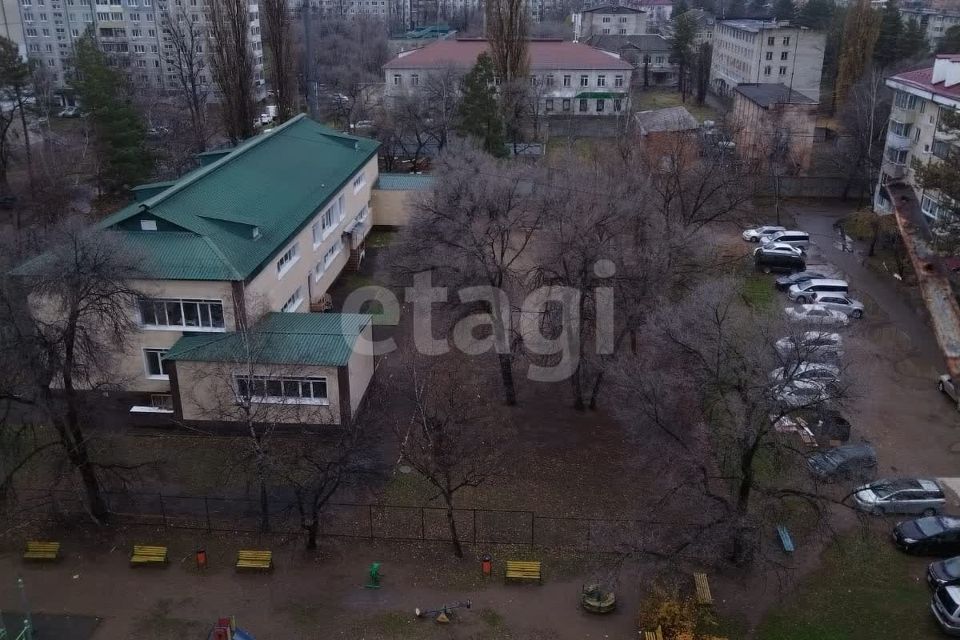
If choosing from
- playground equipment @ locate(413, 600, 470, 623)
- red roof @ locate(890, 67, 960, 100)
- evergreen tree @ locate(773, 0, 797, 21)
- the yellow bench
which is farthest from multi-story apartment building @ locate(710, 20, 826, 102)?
the yellow bench

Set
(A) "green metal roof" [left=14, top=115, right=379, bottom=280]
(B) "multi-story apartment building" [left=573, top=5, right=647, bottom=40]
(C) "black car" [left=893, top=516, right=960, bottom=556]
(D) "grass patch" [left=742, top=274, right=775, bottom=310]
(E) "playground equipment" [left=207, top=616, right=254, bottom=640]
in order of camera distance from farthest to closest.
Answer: (B) "multi-story apartment building" [left=573, top=5, right=647, bottom=40] → (D) "grass patch" [left=742, top=274, right=775, bottom=310] → (A) "green metal roof" [left=14, top=115, right=379, bottom=280] → (C) "black car" [left=893, top=516, right=960, bottom=556] → (E) "playground equipment" [left=207, top=616, right=254, bottom=640]

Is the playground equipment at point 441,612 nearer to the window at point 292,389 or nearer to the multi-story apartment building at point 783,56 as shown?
the window at point 292,389

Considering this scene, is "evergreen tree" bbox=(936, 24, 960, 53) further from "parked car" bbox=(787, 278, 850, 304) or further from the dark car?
"parked car" bbox=(787, 278, 850, 304)

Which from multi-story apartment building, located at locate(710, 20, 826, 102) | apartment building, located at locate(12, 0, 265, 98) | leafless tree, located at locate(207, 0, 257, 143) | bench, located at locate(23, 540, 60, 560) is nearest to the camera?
bench, located at locate(23, 540, 60, 560)

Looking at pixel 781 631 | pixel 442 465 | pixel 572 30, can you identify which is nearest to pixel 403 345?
pixel 442 465

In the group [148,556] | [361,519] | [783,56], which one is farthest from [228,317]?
[783,56]

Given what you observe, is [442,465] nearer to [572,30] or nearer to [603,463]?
[603,463]

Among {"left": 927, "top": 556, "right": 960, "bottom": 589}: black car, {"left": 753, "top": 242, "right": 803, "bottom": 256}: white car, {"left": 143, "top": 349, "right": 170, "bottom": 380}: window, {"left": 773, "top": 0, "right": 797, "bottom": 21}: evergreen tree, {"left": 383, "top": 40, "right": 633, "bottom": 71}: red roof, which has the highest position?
→ {"left": 773, "top": 0, "right": 797, "bottom": 21}: evergreen tree
